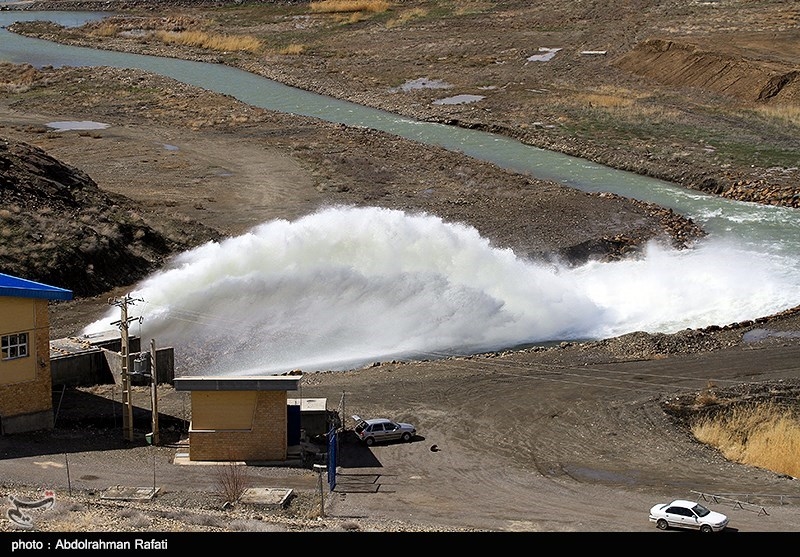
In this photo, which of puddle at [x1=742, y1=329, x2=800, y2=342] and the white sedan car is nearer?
the white sedan car

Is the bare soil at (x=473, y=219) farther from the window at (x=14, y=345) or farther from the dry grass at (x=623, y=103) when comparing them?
the window at (x=14, y=345)

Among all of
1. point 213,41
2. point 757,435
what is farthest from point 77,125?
point 757,435

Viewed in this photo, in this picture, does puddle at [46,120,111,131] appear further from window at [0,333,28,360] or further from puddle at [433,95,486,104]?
window at [0,333,28,360]

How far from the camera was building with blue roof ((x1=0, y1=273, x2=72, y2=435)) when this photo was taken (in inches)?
1459

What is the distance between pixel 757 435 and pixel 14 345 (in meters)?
22.6

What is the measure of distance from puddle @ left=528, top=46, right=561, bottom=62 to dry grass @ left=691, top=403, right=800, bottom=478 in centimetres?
7372

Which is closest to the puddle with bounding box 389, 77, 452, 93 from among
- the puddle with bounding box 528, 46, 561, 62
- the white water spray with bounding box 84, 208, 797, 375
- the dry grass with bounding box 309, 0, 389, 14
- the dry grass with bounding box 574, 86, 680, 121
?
the puddle with bounding box 528, 46, 561, 62

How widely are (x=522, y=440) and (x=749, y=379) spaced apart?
10154mm

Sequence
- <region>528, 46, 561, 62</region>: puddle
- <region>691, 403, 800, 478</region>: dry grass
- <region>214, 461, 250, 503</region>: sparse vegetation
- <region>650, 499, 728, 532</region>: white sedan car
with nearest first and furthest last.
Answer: <region>650, 499, 728, 532</region>: white sedan car, <region>214, 461, 250, 503</region>: sparse vegetation, <region>691, 403, 800, 478</region>: dry grass, <region>528, 46, 561, 62</region>: puddle

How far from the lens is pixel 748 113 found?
90438 mm

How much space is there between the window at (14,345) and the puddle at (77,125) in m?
53.5

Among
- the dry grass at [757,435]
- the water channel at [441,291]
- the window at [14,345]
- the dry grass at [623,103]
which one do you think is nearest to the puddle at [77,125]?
the water channel at [441,291]

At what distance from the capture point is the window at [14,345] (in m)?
37.2

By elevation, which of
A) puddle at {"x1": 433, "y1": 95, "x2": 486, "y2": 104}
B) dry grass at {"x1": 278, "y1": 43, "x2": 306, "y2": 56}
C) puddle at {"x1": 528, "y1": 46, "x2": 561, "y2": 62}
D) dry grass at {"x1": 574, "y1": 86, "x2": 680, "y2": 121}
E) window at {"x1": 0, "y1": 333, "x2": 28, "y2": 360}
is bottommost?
window at {"x1": 0, "y1": 333, "x2": 28, "y2": 360}
